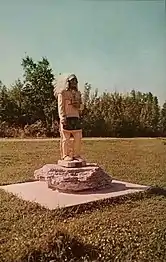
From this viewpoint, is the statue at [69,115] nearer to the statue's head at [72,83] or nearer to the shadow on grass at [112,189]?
the statue's head at [72,83]

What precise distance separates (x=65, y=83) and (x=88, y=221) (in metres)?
0.83

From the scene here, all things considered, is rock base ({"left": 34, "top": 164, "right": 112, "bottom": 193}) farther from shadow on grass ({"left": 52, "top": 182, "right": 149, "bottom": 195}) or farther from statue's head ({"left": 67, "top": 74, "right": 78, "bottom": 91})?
statue's head ({"left": 67, "top": 74, "right": 78, "bottom": 91})

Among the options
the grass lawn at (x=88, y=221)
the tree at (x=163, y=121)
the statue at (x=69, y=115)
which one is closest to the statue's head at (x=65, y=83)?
the statue at (x=69, y=115)

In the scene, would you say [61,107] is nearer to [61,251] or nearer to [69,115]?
[69,115]

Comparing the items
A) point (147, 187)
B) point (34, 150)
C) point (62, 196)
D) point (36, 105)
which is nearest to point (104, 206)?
point (62, 196)

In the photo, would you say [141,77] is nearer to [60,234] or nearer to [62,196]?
[62,196]

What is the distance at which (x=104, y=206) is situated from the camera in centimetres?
192

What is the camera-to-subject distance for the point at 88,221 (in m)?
1.68

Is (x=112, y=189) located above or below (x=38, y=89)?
below

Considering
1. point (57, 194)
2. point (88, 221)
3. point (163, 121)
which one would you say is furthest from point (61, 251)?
point (163, 121)

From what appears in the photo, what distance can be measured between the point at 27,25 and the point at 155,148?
0.99 metres

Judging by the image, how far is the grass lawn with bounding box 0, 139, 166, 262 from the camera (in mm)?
1381

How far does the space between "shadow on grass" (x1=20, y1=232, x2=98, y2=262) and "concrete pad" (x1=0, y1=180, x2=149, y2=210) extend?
40 centimetres

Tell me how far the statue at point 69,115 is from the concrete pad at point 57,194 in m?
0.23
